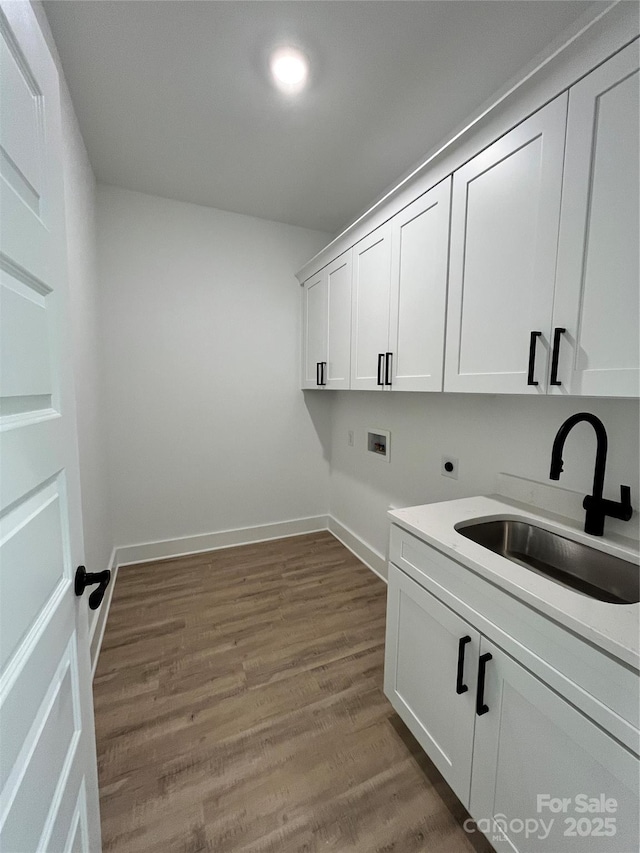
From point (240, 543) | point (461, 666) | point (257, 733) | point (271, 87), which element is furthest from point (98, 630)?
point (271, 87)

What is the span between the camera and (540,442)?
1440 millimetres

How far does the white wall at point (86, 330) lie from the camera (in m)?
1.54

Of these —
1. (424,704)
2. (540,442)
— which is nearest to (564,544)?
(540,442)

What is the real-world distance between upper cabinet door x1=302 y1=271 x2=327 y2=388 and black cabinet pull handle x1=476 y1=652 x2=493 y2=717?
2.00m

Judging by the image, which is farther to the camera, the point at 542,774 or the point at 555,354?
the point at 555,354

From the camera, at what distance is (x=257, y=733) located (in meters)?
1.36

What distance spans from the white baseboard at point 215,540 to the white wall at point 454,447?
0.34m

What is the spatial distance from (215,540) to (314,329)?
6.55ft

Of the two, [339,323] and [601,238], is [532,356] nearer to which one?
[601,238]

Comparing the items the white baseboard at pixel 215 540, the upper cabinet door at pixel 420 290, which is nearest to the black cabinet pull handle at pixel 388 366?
the upper cabinet door at pixel 420 290

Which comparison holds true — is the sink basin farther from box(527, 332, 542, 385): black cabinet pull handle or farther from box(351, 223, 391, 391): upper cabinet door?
box(351, 223, 391, 391): upper cabinet door

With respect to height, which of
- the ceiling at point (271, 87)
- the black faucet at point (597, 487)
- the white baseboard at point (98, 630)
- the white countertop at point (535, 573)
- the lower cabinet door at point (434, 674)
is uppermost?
the ceiling at point (271, 87)

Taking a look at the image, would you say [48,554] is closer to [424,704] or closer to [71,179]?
[424,704]

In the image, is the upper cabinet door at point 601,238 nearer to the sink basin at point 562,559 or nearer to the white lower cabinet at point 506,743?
the sink basin at point 562,559
